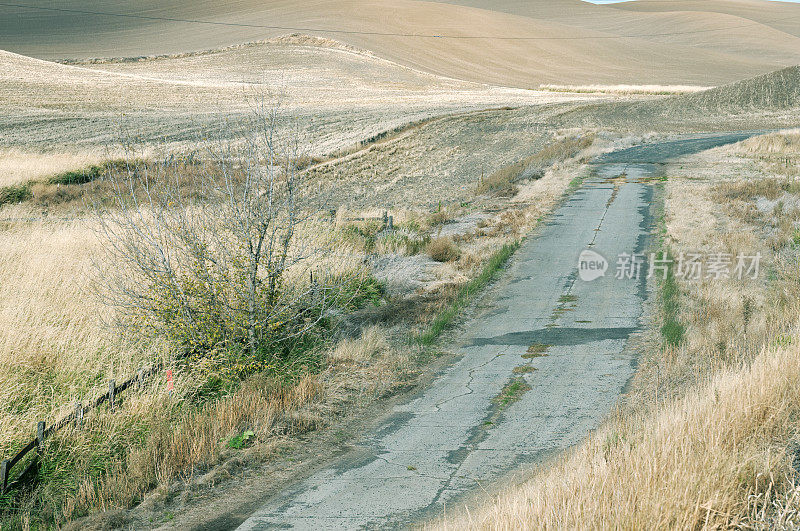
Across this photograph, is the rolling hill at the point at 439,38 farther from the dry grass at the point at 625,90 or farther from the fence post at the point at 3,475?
the fence post at the point at 3,475

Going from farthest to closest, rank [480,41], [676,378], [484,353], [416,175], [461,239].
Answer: [480,41] → [416,175] → [461,239] → [484,353] → [676,378]

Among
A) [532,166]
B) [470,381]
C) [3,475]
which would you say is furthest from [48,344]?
[532,166]

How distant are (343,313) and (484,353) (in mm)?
2947

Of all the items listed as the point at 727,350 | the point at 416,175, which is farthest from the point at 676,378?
the point at 416,175

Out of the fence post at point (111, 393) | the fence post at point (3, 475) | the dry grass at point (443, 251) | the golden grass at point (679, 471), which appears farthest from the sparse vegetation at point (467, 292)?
the fence post at point (3, 475)

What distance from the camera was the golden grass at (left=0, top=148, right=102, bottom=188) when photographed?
30875mm

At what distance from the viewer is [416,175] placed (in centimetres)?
3603

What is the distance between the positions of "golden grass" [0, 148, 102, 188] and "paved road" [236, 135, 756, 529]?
76.7 ft

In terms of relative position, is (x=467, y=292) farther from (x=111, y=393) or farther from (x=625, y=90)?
(x=625, y=90)

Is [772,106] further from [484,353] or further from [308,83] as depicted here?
[484,353]
